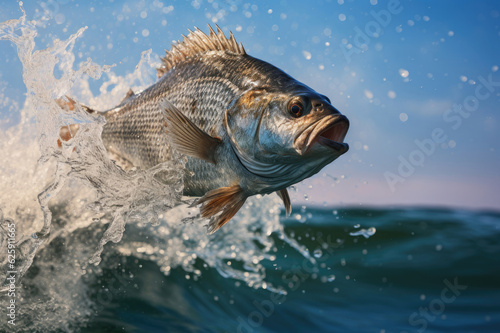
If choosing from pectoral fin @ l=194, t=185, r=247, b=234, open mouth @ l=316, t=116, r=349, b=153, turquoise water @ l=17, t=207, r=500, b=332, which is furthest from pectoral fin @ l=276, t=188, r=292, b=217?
turquoise water @ l=17, t=207, r=500, b=332

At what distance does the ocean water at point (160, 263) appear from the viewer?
402cm

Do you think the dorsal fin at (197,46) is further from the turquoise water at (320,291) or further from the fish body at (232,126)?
the turquoise water at (320,291)

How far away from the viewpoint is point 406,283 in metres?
8.89

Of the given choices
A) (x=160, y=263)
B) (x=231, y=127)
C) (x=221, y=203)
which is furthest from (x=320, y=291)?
(x=231, y=127)

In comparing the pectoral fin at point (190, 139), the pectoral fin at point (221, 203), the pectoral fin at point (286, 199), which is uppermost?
the pectoral fin at point (286, 199)

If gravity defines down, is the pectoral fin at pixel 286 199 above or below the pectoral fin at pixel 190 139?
above

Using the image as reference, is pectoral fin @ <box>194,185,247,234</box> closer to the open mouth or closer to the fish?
the fish

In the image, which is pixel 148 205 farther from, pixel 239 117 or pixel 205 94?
pixel 239 117

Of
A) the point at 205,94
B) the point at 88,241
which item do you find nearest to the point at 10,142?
the point at 88,241

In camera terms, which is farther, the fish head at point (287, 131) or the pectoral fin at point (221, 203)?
the pectoral fin at point (221, 203)

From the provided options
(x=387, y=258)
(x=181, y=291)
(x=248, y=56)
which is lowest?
(x=181, y=291)

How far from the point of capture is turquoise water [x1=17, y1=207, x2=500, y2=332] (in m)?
6.32

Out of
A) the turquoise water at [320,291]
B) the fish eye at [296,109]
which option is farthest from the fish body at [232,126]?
the turquoise water at [320,291]

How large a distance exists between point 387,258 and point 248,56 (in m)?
8.15
